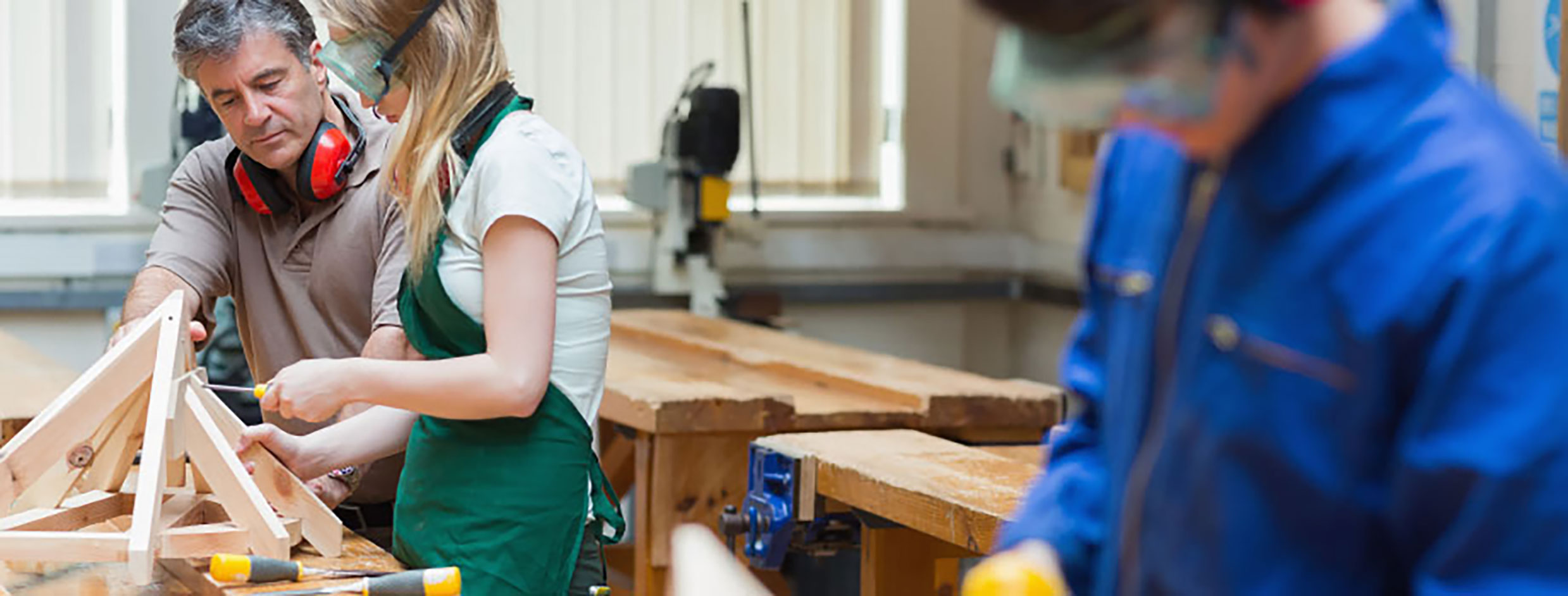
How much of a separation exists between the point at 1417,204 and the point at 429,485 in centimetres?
136

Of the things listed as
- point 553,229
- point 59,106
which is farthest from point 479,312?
point 59,106

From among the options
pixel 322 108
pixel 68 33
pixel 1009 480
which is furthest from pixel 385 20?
pixel 68 33

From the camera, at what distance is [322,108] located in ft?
8.15

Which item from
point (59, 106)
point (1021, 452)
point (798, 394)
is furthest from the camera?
point (59, 106)

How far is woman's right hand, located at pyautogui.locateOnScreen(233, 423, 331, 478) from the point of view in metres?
2.08

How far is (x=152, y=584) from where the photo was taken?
6.58 feet

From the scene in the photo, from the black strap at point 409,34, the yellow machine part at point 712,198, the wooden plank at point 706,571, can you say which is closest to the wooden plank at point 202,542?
the black strap at point 409,34

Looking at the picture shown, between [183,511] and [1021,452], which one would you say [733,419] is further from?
[183,511]

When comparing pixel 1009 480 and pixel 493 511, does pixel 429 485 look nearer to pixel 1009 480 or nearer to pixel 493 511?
pixel 493 511

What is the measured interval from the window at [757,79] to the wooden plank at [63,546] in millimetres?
3573

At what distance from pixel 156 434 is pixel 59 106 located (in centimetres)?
343

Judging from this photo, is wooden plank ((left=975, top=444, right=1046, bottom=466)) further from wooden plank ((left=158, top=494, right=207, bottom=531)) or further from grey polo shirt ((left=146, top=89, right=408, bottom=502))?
wooden plank ((left=158, top=494, right=207, bottom=531))

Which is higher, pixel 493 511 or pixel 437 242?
pixel 437 242

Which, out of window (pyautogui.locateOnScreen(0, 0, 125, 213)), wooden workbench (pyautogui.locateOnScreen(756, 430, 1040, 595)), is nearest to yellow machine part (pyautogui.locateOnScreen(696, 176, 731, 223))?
window (pyautogui.locateOnScreen(0, 0, 125, 213))
